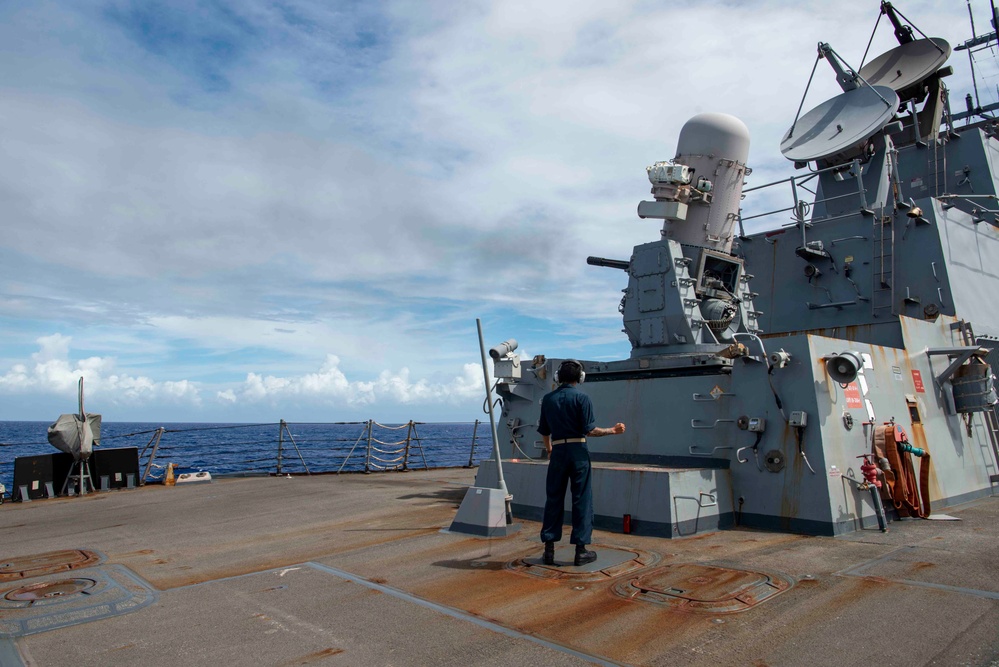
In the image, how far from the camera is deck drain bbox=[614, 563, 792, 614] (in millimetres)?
3951

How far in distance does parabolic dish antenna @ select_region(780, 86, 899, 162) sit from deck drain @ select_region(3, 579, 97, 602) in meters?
11.7

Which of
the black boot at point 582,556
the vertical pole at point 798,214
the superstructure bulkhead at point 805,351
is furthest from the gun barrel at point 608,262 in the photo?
the black boot at point 582,556

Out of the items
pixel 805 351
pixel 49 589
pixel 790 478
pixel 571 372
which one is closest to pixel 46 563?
pixel 49 589

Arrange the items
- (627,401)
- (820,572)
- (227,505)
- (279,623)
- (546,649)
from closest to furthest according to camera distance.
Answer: (546,649)
(279,623)
(820,572)
(627,401)
(227,505)

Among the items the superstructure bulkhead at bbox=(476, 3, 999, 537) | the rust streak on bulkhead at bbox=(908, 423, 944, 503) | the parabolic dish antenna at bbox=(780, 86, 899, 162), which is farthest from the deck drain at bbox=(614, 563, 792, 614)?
the parabolic dish antenna at bbox=(780, 86, 899, 162)

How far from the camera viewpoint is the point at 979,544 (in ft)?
17.9

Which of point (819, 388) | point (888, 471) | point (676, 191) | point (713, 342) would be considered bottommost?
point (888, 471)

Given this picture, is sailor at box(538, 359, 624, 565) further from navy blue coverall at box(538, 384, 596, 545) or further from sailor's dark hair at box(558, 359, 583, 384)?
sailor's dark hair at box(558, 359, 583, 384)

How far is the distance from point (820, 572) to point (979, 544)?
1877 millimetres

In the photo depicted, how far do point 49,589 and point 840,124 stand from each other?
41.6 feet

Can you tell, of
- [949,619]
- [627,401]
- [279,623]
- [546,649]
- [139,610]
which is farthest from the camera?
[627,401]

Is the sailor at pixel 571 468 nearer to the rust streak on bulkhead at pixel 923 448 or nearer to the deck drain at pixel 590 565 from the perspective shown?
the deck drain at pixel 590 565

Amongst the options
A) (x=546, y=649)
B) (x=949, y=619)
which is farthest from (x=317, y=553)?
(x=949, y=619)

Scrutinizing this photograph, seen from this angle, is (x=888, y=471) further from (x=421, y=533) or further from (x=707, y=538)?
(x=421, y=533)
